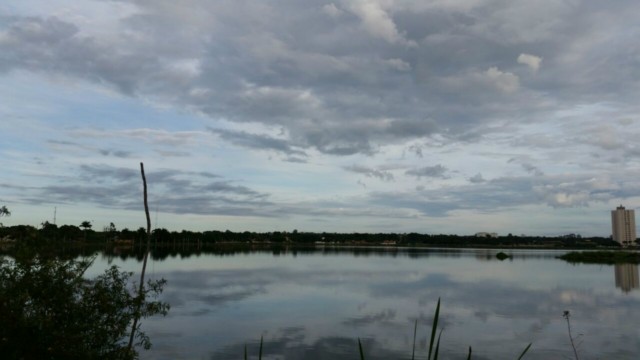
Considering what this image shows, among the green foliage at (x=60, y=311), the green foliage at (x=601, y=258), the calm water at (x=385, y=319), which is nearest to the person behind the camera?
the green foliage at (x=60, y=311)

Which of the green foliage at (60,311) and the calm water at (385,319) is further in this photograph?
the calm water at (385,319)

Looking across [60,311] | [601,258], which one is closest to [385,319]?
[60,311]

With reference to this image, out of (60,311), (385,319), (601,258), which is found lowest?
(385,319)

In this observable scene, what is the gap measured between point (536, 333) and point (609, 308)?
39.8 ft

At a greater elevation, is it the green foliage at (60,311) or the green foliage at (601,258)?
the green foliage at (60,311)

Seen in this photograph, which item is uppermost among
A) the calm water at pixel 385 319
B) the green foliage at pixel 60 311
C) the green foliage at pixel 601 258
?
the green foliage at pixel 60 311

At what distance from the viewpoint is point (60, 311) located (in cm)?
911

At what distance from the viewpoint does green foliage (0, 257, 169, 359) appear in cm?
837

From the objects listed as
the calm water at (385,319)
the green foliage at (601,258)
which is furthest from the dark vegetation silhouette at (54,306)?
the green foliage at (601,258)

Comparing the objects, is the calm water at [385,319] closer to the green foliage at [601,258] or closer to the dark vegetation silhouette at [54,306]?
the dark vegetation silhouette at [54,306]

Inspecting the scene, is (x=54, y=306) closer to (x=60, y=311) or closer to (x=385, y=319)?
(x=60, y=311)

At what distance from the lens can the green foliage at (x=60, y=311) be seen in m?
8.37

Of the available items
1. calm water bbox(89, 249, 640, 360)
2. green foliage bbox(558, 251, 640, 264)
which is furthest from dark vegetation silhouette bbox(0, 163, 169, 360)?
green foliage bbox(558, 251, 640, 264)

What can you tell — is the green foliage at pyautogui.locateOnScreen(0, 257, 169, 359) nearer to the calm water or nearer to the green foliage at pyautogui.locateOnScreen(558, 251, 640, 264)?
the calm water
